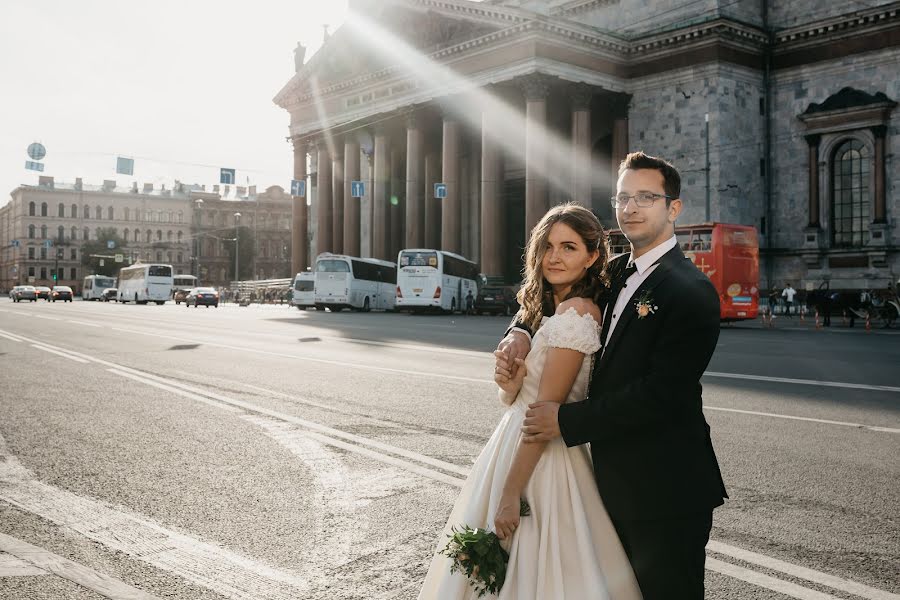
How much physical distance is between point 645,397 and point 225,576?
8.79 ft

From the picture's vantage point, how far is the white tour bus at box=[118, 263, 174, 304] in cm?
7206

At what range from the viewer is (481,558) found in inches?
108

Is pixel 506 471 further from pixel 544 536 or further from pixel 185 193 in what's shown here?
pixel 185 193

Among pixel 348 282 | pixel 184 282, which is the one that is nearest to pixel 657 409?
pixel 348 282

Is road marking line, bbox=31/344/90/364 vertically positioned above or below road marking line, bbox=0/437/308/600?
above

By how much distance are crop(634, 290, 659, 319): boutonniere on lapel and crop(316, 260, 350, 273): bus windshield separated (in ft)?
149

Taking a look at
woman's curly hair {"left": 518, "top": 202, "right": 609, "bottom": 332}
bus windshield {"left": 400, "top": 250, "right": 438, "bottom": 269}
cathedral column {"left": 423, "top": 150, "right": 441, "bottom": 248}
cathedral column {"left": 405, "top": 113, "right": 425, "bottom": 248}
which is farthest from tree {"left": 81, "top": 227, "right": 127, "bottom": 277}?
woman's curly hair {"left": 518, "top": 202, "right": 609, "bottom": 332}

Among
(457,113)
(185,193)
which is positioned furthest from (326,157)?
(185,193)

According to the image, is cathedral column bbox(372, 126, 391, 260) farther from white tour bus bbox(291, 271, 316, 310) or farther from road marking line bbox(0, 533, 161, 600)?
road marking line bbox(0, 533, 161, 600)

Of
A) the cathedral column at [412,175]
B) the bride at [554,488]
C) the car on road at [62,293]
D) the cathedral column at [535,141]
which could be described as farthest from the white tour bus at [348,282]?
the bride at [554,488]

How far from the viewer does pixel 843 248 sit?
3912 cm

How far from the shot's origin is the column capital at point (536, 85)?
42.2 metres

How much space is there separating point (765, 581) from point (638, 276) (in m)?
2.16

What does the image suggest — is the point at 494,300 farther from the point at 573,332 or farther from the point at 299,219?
the point at 573,332
